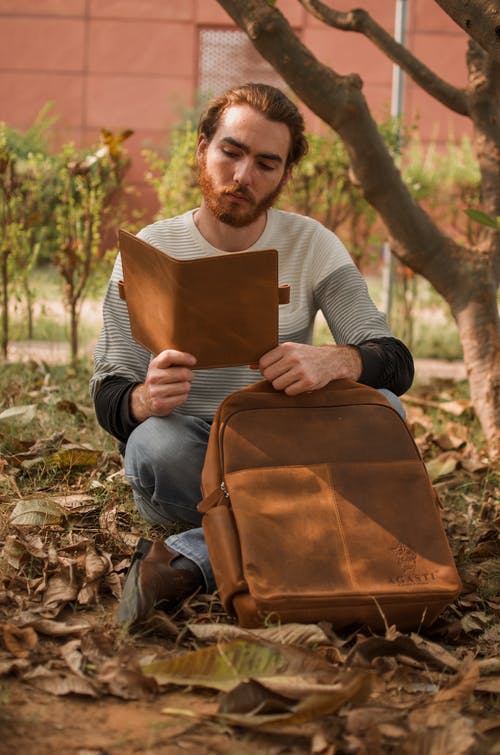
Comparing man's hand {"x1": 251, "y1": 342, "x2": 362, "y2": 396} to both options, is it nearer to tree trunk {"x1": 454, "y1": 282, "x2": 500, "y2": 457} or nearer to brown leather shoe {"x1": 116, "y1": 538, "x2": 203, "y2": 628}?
brown leather shoe {"x1": 116, "y1": 538, "x2": 203, "y2": 628}

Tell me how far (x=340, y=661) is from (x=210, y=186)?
1.54 meters

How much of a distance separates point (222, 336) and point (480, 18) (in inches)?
39.1

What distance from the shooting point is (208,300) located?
7.76 feet

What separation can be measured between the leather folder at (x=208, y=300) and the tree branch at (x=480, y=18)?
0.76 metres

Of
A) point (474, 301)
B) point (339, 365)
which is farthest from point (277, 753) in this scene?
point (474, 301)

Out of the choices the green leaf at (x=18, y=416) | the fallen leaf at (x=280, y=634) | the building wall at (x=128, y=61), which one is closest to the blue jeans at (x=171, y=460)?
the fallen leaf at (x=280, y=634)

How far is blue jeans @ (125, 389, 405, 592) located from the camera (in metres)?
2.71

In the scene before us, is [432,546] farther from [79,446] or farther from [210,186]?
[79,446]

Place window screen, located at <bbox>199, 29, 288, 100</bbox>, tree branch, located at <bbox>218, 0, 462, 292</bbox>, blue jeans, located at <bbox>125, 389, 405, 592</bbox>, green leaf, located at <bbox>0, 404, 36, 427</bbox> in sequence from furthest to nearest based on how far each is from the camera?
window screen, located at <bbox>199, 29, 288, 100</bbox> < green leaf, located at <bbox>0, 404, 36, 427</bbox> < tree branch, located at <bbox>218, 0, 462, 292</bbox> < blue jeans, located at <bbox>125, 389, 405, 592</bbox>

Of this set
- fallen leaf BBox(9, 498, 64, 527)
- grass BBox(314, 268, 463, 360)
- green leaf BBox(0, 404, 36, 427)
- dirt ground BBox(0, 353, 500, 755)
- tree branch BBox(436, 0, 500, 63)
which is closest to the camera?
dirt ground BBox(0, 353, 500, 755)

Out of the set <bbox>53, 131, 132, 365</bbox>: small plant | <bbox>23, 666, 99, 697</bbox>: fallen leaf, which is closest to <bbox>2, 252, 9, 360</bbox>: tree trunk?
<bbox>53, 131, 132, 365</bbox>: small plant

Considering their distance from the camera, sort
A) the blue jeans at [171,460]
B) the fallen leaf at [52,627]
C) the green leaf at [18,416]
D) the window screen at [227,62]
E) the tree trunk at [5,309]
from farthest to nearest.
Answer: the window screen at [227,62]
the tree trunk at [5,309]
the green leaf at [18,416]
the blue jeans at [171,460]
the fallen leaf at [52,627]

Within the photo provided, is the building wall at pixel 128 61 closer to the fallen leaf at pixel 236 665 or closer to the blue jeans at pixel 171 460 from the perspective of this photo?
the blue jeans at pixel 171 460

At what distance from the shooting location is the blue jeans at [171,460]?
8.91 feet
